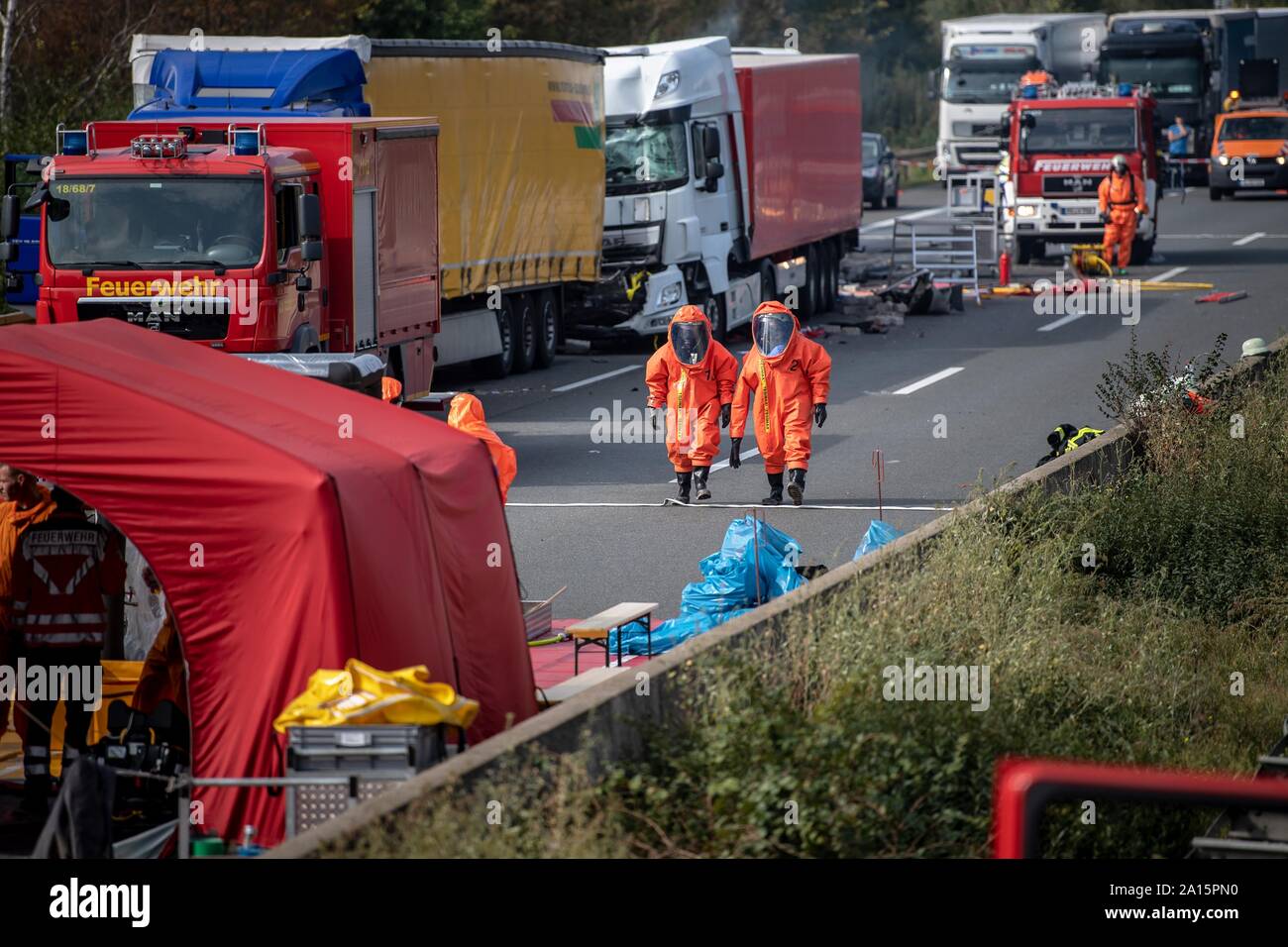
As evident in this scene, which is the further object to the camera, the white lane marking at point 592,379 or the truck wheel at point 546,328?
the truck wheel at point 546,328

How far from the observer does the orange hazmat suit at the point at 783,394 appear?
15375 mm

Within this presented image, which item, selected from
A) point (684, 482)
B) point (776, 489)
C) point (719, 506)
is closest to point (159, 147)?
point (684, 482)

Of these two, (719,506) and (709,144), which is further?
(709,144)

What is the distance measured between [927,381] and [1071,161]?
526 inches

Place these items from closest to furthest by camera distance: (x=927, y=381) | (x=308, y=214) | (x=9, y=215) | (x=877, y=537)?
(x=877, y=537)
(x=308, y=214)
(x=9, y=215)
(x=927, y=381)

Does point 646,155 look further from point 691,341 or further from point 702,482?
point 702,482

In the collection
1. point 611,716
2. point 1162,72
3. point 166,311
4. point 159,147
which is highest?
point 1162,72

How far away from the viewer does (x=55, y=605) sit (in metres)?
8.50

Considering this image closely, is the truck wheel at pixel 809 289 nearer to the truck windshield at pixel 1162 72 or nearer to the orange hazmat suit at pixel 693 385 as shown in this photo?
the orange hazmat suit at pixel 693 385

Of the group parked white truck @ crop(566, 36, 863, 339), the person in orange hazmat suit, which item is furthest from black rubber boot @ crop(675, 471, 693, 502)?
parked white truck @ crop(566, 36, 863, 339)

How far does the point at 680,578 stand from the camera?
1312cm

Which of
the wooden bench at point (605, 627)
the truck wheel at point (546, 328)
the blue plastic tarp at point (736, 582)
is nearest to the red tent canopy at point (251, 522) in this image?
the wooden bench at point (605, 627)

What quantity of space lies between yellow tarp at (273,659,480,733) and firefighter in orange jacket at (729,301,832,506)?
8.55 meters
